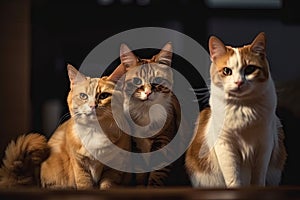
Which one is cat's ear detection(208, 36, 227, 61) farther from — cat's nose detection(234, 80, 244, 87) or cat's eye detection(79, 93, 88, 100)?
cat's eye detection(79, 93, 88, 100)

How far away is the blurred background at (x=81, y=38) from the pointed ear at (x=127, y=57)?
0.05 meters

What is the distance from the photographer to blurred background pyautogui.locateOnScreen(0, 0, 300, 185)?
117 cm

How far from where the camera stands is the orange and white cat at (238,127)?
1099 mm

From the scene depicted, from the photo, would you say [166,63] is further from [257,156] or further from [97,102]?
[257,156]

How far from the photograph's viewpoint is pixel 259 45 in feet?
3.74

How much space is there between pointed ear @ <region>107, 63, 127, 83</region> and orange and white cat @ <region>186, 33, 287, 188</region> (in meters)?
0.22

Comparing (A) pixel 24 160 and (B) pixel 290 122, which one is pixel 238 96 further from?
(A) pixel 24 160

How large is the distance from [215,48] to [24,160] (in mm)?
540

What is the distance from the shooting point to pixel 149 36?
3.86 ft

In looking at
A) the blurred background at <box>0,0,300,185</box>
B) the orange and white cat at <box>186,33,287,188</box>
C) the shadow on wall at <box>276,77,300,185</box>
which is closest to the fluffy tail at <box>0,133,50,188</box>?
the blurred background at <box>0,0,300,185</box>

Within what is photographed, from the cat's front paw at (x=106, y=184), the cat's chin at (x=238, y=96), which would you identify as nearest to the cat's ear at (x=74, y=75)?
the cat's front paw at (x=106, y=184)

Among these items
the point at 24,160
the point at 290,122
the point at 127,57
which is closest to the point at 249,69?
the point at 290,122

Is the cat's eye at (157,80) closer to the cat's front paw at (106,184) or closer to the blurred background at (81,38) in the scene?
the blurred background at (81,38)

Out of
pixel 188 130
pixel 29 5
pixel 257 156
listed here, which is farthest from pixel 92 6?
pixel 257 156
